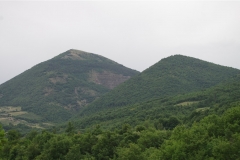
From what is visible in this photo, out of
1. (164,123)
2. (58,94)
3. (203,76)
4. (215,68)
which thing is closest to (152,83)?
(203,76)

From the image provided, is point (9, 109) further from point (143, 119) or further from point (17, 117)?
point (143, 119)

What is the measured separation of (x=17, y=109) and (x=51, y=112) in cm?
2125

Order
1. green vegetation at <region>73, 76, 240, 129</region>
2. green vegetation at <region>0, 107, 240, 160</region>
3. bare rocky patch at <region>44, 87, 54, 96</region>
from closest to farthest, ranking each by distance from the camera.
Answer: green vegetation at <region>0, 107, 240, 160</region> → green vegetation at <region>73, 76, 240, 129</region> → bare rocky patch at <region>44, 87, 54, 96</region>

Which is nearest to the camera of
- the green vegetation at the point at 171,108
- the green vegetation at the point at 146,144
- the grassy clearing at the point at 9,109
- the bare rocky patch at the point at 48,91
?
the green vegetation at the point at 146,144

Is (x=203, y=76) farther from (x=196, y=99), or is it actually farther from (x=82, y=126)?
(x=82, y=126)

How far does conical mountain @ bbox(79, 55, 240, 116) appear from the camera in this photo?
136 metres

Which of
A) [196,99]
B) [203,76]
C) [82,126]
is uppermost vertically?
[203,76]

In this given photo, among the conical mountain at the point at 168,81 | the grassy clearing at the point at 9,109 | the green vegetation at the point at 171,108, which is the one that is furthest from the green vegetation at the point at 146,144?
the grassy clearing at the point at 9,109

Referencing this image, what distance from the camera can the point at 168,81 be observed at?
139 m

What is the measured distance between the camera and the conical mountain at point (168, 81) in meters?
136

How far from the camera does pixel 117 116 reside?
357ft

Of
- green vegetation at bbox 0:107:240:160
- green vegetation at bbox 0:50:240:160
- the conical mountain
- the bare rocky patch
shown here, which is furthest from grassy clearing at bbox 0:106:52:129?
green vegetation at bbox 0:107:240:160

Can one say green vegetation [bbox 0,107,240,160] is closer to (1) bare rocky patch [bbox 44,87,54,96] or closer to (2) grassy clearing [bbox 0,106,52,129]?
(2) grassy clearing [bbox 0,106,52,129]

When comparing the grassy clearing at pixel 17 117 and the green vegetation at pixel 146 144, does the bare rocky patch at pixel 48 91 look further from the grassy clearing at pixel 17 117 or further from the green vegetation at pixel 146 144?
the green vegetation at pixel 146 144
